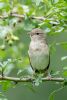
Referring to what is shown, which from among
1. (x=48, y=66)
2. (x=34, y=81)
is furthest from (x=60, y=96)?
(x=34, y=81)

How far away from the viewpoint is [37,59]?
6.91 meters

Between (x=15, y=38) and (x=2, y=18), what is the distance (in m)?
0.36

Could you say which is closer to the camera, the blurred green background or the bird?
the blurred green background

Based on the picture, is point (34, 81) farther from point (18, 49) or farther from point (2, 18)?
point (18, 49)

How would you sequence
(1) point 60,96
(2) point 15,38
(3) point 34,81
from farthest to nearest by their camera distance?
(1) point 60,96 < (2) point 15,38 < (3) point 34,81

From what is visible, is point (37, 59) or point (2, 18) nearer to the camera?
point (2, 18)

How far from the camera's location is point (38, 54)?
22.6 feet

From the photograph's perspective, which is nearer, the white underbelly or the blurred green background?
the blurred green background

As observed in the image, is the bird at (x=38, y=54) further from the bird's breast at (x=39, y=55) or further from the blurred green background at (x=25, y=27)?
the blurred green background at (x=25, y=27)

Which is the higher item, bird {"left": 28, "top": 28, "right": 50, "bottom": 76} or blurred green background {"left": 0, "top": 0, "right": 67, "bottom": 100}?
blurred green background {"left": 0, "top": 0, "right": 67, "bottom": 100}

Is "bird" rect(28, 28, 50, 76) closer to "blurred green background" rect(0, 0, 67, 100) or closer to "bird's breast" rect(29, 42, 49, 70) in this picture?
"bird's breast" rect(29, 42, 49, 70)

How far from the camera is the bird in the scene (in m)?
6.87

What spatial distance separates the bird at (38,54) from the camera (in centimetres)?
687

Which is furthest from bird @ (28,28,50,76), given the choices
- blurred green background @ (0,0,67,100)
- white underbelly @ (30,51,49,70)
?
blurred green background @ (0,0,67,100)
